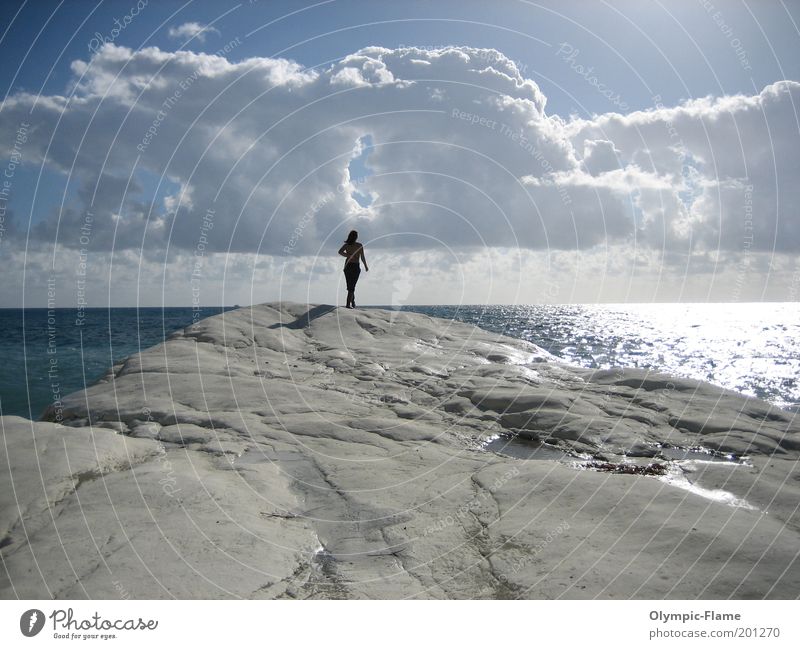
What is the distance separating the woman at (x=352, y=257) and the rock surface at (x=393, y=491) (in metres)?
6.61

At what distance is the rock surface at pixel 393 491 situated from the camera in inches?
132

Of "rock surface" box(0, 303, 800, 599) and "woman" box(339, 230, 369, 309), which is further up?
"woman" box(339, 230, 369, 309)

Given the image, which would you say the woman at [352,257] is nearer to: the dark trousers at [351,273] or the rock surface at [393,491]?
the dark trousers at [351,273]

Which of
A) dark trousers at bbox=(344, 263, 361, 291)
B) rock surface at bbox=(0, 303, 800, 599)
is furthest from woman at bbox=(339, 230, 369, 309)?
rock surface at bbox=(0, 303, 800, 599)

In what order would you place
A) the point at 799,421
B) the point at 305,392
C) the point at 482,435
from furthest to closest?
the point at 305,392 < the point at 799,421 < the point at 482,435

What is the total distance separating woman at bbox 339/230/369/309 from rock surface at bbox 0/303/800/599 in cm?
661

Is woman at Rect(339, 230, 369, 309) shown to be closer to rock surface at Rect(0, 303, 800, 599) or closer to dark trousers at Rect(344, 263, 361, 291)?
dark trousers at Rect(344, 263, 361, 291)

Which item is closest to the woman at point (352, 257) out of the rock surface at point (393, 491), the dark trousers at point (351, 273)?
the dark trousers at point (351, 273)

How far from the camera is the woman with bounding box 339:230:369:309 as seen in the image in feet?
47.6

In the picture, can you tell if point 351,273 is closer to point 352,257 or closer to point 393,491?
point 352,257

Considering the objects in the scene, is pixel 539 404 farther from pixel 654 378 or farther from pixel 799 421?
pixel 799 421

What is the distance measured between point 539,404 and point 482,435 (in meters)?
1.34

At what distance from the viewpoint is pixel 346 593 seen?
3316 millimetres

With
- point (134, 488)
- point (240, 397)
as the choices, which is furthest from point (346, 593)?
point (240, 397)
